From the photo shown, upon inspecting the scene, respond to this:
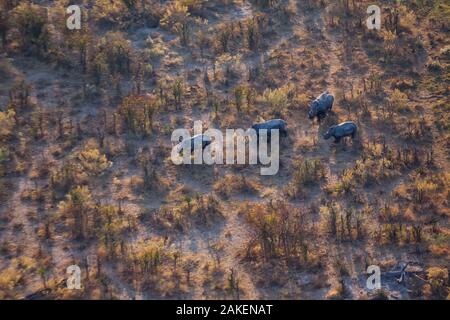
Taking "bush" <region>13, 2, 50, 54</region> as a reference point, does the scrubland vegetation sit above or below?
below

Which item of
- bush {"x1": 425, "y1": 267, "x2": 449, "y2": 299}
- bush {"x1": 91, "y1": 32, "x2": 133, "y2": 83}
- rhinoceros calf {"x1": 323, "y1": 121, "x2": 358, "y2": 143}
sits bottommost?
bush {"x1": 425, "y1": 267, "x2": 449, "y2": 299}

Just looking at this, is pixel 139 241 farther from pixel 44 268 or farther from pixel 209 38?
pixel 209 38

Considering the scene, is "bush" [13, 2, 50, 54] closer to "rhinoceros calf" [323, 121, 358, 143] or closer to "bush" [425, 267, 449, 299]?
"rhinoceros calf" [323, 121, 358, 143]

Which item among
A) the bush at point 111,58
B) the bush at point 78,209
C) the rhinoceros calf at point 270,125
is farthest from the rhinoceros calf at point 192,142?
the bush at point 111,58

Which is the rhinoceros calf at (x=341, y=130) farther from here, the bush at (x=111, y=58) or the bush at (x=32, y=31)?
the bush at (x=32, y=31)

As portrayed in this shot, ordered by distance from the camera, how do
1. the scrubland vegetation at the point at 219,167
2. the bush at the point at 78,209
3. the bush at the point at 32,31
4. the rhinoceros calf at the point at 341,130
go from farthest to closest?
1. the bush at the point at 32,31
2. the rhinoceros calf at the point at 341,130
3. the bush at the point at 78,209
4. the scrubland vegetation at the point at 219,167

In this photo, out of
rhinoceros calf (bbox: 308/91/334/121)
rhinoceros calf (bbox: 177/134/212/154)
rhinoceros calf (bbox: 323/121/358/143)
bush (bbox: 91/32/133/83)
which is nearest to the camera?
rhinoceros calf (bbox: 177/134/212/154)

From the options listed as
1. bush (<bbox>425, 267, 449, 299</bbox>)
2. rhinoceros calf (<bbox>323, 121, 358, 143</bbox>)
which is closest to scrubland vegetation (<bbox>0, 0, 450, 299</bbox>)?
bush (<bbox>425, 267, 449, 299</bbox>)
